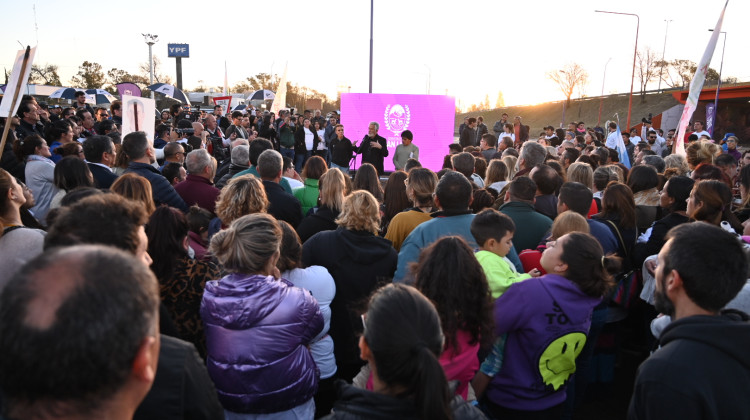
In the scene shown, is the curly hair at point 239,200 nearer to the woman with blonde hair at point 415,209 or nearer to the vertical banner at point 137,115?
the woman with blonde hair at point 415,209

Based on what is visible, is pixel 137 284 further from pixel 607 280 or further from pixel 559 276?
pixel 607 280

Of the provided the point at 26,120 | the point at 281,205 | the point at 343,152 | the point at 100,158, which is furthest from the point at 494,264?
the point at 343,152

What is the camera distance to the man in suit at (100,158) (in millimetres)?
5281

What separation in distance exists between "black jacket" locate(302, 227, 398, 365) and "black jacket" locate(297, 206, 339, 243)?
96cm

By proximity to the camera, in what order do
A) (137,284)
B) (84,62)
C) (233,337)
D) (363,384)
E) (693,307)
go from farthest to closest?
(84,62) → (233,337) → (363,384) → (693,307) → (137,284)

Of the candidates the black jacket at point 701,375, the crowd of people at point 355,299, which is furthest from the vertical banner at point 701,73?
the black jacket at point 701,375

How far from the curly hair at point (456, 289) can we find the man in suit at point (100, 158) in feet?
13.5

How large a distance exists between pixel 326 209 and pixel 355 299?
52.0 inches

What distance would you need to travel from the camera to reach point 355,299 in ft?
11.7

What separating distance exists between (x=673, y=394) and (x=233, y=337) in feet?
6.16

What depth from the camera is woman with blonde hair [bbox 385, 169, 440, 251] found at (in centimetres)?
431

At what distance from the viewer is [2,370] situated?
3.38 ft

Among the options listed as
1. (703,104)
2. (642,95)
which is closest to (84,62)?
(703,104)

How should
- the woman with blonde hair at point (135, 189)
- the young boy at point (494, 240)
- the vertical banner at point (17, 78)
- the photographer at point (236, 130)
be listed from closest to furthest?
the young boy at point (494, 240), the woman with blonde hair at point (135, 189), the vertical banner at point (17, 78), the photographer at point (236, 130)
